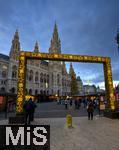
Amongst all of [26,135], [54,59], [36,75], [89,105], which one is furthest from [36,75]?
[26,135]

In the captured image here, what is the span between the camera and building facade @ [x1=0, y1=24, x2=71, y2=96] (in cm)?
6812

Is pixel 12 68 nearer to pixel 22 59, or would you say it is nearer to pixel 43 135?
pixel 22 59

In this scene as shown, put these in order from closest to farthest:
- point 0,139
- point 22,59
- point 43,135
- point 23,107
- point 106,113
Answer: point 43,135 < point 0,139 < point 23,107 < point 22,59 < point 106,113

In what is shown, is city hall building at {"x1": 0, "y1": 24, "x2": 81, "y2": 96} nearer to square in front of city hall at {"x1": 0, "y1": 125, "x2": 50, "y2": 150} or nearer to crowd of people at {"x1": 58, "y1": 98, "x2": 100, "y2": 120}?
crowd of people at {"x1": 58, "y1": 98, "x2": 100, "y2": 120}

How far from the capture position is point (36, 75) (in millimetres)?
84500

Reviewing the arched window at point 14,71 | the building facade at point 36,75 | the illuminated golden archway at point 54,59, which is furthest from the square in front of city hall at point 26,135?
the arched window at point 14,71

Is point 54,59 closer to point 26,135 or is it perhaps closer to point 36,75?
point 26,135

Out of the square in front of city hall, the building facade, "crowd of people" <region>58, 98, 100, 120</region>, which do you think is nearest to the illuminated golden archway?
"crowd of people" <region>58, 98, 100, 120</region>

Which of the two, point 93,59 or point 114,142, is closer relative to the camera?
point 114,142

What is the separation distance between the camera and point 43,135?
2764 millimetres

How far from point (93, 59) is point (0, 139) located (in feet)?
45.8

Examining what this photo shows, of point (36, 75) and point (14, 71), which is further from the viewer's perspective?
point (36, 75)

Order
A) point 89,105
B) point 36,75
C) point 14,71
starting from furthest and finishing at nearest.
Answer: point 36,75 → point 14,71 → point 89,105

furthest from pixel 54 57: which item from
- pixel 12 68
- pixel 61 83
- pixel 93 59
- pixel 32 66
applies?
pixel 61 83
